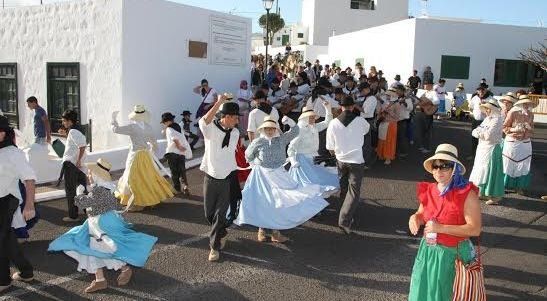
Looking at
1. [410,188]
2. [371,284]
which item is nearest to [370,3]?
[410,188]

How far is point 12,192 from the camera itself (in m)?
5.71

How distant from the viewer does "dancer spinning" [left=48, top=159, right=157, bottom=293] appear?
219 inches

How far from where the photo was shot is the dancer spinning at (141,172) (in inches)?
353

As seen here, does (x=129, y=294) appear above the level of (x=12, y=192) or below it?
below

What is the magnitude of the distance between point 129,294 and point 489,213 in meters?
6.15

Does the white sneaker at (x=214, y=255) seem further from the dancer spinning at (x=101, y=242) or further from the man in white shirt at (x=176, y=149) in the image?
the man in white shirt at (x=176, y=149)

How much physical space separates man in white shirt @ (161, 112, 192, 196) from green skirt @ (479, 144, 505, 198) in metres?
5.45

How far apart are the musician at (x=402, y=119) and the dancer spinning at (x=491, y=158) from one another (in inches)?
149

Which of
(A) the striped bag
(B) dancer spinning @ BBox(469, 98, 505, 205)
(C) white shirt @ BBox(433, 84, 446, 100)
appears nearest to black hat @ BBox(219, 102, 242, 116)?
(A) the striped bag

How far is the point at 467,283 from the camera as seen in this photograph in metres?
4.27

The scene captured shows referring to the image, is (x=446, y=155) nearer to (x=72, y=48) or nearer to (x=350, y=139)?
(x=350, y=139)

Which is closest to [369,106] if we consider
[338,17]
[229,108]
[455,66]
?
[229,108]

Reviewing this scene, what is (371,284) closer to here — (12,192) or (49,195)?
(12,192)

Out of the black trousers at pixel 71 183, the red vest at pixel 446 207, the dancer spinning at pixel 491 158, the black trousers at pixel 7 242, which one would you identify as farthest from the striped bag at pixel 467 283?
the black trousers at pixel 71 183
